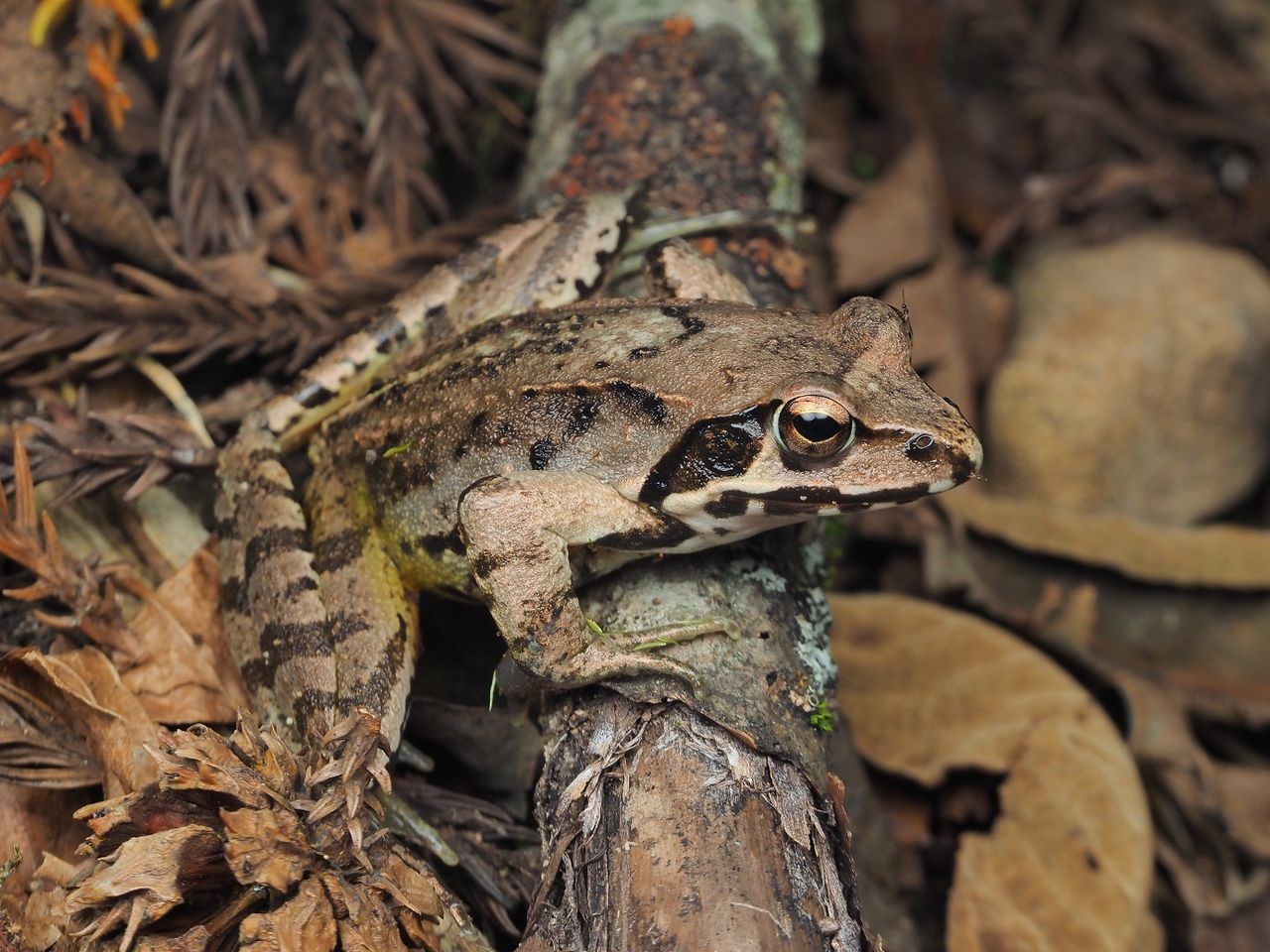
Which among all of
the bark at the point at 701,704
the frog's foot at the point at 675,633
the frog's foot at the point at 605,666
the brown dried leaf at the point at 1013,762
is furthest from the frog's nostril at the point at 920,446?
the brown dried leaf at the point at 1013,762

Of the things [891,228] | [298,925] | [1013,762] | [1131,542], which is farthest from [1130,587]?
[298,925]

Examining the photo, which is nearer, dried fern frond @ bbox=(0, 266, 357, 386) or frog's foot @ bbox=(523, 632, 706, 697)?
frog's foot @ bbox=(523, 632, 706, 697)

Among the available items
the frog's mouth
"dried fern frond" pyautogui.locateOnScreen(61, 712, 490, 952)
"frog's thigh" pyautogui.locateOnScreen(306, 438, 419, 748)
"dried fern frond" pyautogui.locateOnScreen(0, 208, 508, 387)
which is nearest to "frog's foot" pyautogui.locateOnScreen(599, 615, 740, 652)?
the frog's mouth

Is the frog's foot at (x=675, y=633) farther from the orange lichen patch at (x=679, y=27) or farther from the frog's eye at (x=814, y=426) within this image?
the orange lichen patch at (x=679, y=27)

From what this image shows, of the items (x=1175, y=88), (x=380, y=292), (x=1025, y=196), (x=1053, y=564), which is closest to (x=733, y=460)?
(x=380, y=292)

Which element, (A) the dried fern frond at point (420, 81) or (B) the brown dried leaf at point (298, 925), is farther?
(A) the dried fern frond at point (420, 81)

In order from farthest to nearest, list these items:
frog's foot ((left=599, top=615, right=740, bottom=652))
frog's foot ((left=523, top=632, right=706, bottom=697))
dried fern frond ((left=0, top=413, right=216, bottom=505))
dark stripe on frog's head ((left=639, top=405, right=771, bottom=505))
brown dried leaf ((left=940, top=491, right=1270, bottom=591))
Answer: brown dried leaf ((left=940, top=491, right=1270, bottom=591))
dried fern frond ((left=0, top=413, right=216, bottom=505))
dark stripe on frog's head ((left=639, top=405, right=771, bottom=505))
frog's foot ((left=599, top=615, right=740, bottom=652))
frog's foot ((left=523, top=632, right=706, bottom=697))

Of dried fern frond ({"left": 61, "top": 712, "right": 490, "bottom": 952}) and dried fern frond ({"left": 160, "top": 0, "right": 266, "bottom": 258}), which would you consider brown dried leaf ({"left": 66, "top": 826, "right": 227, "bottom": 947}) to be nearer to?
dried fern frond ({"left": 61, "top": 712, "right": 490, "bottom": 952})

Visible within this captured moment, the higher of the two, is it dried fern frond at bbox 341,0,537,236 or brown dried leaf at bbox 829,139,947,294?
dried fern frond at bbox 341,0,537,236
